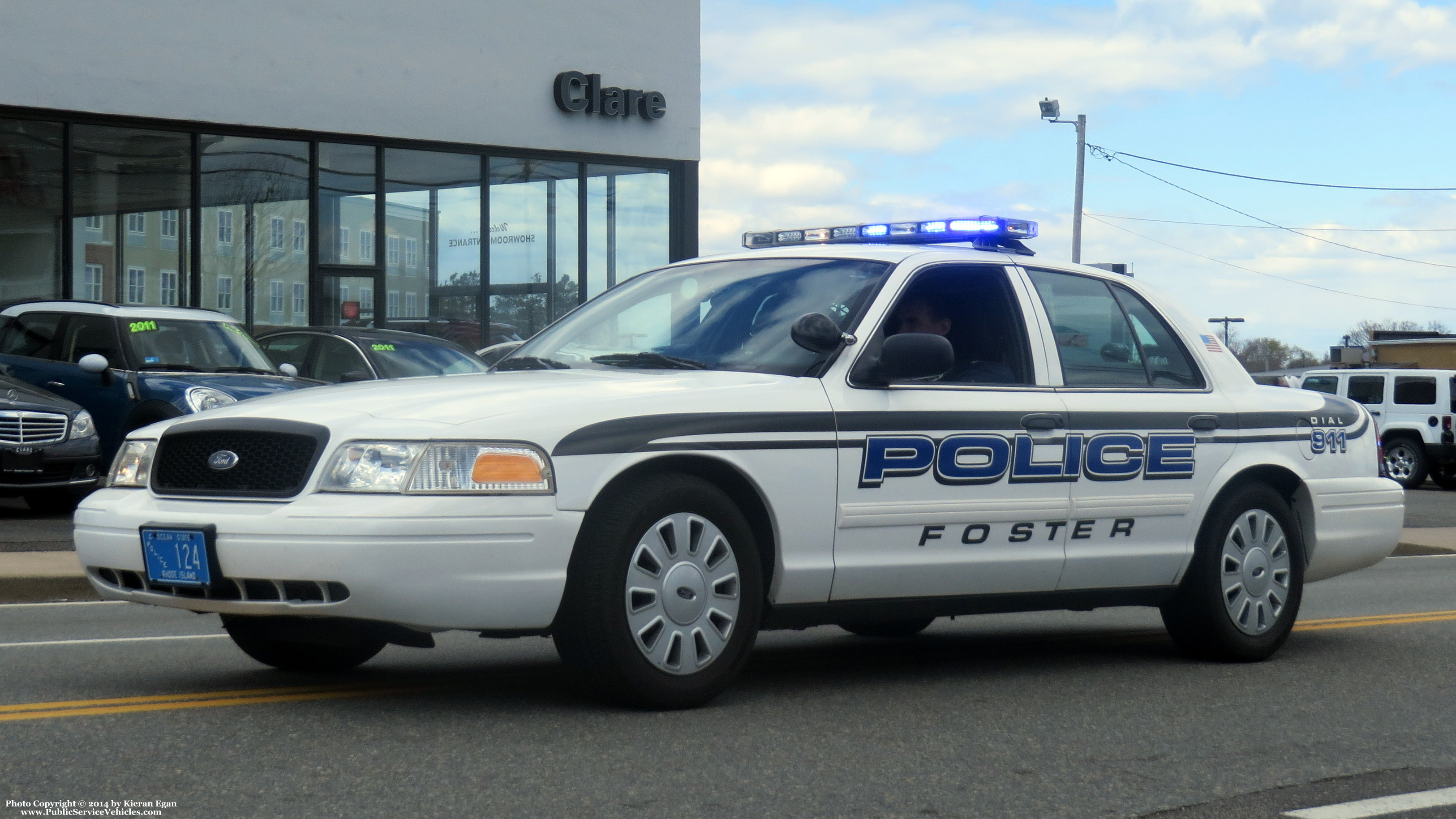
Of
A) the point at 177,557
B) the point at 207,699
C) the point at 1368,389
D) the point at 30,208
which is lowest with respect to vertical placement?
the point at 207,699

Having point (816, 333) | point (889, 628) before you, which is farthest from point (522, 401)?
point (889, 628)

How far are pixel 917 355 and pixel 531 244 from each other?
18919 millimetres

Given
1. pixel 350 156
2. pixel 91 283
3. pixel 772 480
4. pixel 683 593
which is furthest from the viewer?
pixel 350 156

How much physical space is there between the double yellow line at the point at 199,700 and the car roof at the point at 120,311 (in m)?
9.69

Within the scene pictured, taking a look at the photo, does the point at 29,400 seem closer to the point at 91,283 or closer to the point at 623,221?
the point at 91,283

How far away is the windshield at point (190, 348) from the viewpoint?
572 inches

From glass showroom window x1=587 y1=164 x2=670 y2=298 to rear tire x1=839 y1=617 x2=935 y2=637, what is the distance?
666 inches

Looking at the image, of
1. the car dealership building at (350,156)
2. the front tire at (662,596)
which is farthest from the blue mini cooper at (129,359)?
the front tire at (662,596)

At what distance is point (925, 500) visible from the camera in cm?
623

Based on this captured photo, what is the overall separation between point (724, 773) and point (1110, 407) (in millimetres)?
2887

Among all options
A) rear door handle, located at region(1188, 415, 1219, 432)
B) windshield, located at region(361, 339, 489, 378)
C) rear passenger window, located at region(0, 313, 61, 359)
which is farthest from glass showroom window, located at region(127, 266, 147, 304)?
rear door handle, located at region(1188, 415, 1219, 432)

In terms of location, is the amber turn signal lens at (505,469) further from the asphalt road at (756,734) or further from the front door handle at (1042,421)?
the front door handle at (1042,421)

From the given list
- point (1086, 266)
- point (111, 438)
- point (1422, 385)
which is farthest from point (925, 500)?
point (1422, 385)

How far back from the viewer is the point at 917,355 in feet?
19.5
